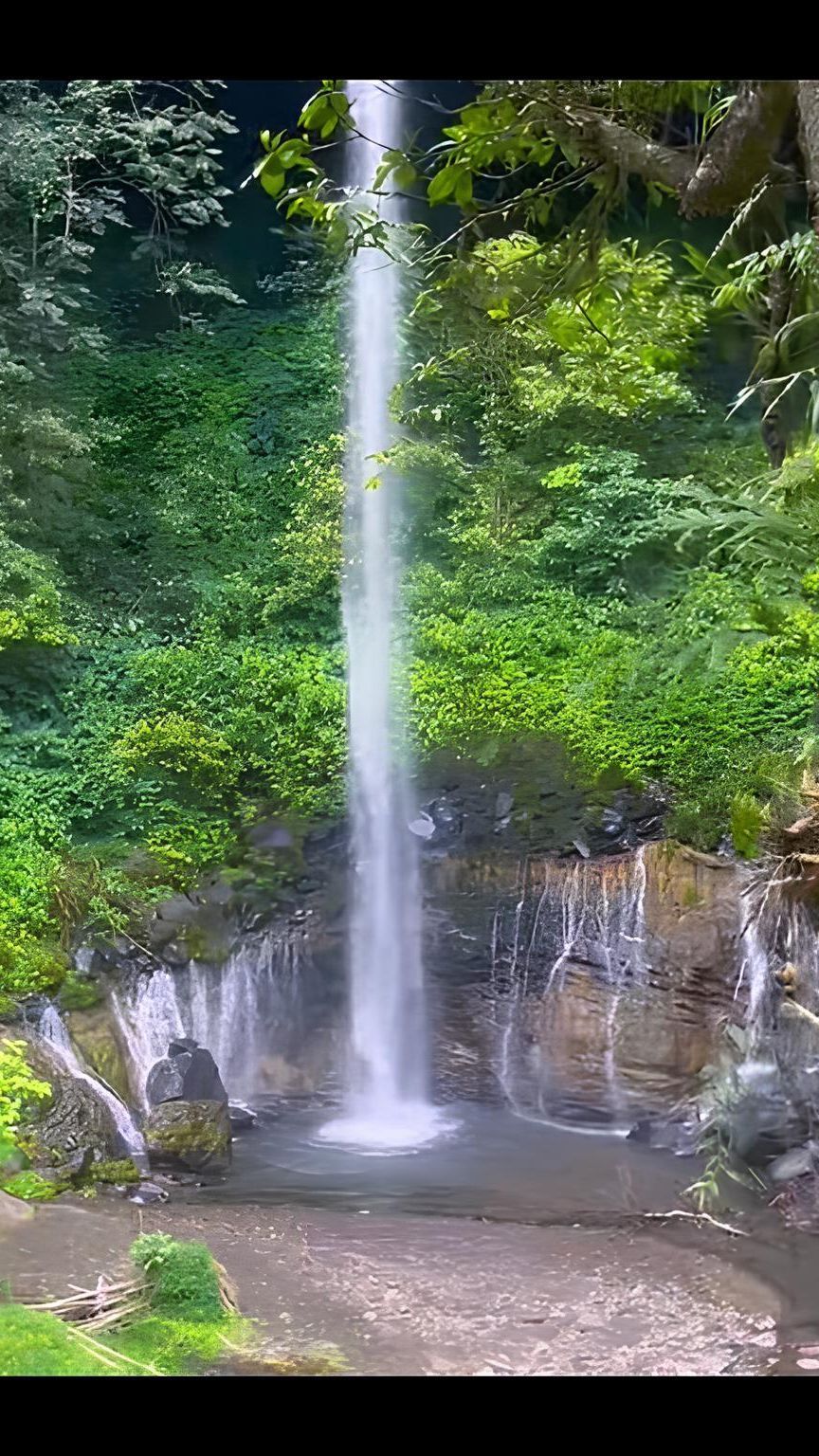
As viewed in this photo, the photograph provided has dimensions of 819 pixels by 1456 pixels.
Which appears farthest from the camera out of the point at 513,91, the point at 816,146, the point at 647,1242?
the point at 647,1242

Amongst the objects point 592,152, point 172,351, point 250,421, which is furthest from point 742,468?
point 172,351

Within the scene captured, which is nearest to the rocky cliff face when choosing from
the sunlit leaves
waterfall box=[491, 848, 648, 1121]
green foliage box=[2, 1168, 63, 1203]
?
waterfall box=[491, 848, 648, 1121]

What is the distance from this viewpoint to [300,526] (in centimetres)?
397

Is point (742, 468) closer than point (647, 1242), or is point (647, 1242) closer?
point (647, 1242)

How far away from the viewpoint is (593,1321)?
127 inches

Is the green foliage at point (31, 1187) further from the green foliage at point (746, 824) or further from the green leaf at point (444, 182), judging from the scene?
the green leaf at point (444, 182)

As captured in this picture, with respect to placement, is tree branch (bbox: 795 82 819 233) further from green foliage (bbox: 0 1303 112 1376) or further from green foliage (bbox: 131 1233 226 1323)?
green foliage (bbox: 0 1303 112 1376)

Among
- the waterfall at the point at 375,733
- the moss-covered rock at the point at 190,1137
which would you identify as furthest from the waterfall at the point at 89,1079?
the waterfall at the point at 375,733

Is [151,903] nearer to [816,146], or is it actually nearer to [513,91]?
[513,91]

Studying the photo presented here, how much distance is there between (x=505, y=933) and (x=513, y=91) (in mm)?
2280

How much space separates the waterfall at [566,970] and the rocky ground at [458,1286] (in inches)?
17.0

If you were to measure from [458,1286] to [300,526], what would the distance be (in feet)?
7.16

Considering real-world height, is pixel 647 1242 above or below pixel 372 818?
below

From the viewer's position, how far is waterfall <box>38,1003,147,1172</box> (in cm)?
365
